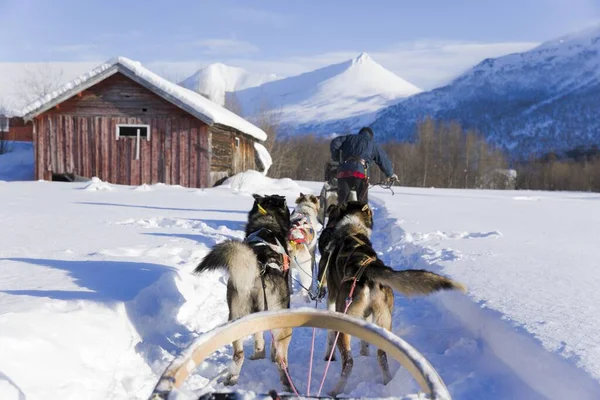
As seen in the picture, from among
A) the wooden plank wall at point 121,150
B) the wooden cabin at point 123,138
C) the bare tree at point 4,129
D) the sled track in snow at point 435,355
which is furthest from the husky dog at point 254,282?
the bare tree at point 4,129

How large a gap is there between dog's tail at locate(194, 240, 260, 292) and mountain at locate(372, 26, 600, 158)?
3777 inches

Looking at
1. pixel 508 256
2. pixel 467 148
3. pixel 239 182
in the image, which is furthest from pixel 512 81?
pixel 508 256

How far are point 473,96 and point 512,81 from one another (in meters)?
19.9

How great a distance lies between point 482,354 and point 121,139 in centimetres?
1796

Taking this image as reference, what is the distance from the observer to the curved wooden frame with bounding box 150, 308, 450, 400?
1354mm

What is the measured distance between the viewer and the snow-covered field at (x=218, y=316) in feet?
8.56

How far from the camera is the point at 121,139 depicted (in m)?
18.7

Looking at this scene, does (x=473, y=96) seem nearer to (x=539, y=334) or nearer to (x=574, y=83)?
(x=574, y=83)

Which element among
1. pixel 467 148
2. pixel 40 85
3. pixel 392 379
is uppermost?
pixel 40 85

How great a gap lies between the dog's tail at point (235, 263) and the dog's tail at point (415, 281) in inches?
33.7

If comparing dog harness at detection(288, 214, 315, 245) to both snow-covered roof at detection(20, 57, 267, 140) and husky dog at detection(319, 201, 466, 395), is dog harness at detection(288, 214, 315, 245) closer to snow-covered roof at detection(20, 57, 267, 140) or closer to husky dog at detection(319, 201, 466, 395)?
husky dog at detection(319, 201, 466, 395)

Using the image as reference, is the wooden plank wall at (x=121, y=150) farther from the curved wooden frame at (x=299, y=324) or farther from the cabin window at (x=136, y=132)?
the curved wooden frame at (x=299, y=324)

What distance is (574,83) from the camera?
484 ft

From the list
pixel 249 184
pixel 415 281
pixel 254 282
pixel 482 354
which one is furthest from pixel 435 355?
pixel 249 184
